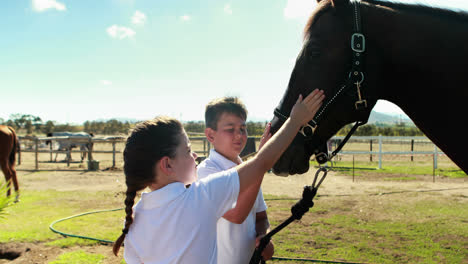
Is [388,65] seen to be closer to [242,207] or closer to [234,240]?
[242,207]

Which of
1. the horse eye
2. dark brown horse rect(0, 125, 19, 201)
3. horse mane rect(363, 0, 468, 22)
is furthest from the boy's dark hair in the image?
dark brown horse rect(0, 125, 19, 201)

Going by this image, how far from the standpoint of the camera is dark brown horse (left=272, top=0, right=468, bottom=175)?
5.34 ft

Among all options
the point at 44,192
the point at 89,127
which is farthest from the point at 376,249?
the point at 89,127

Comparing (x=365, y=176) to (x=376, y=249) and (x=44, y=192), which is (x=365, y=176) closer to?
(x=376, y=249)

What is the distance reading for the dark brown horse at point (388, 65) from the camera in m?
1.63

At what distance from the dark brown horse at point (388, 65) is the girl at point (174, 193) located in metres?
0.41

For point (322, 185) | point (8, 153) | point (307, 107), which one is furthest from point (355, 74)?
point (8, 153)

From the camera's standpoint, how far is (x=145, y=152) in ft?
4.51

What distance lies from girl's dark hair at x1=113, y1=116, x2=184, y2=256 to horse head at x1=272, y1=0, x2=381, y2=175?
69cm

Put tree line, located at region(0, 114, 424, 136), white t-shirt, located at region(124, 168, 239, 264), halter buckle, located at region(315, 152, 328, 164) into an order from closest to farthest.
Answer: white t-shirt, located at region(124, 168, 239, 264) < halter buckle, located at region(315, 152, 328, 164) < tree line, located at region(0, 114, 424, 136)

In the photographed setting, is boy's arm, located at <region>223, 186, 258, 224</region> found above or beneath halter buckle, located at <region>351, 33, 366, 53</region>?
beneath

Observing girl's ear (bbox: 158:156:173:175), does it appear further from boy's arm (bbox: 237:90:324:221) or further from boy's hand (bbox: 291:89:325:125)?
boy's hand (bbox: 291:89:325:125)

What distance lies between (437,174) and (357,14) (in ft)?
38.5

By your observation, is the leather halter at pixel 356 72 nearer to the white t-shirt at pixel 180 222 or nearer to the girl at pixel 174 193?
the girl at pixel 174 193
